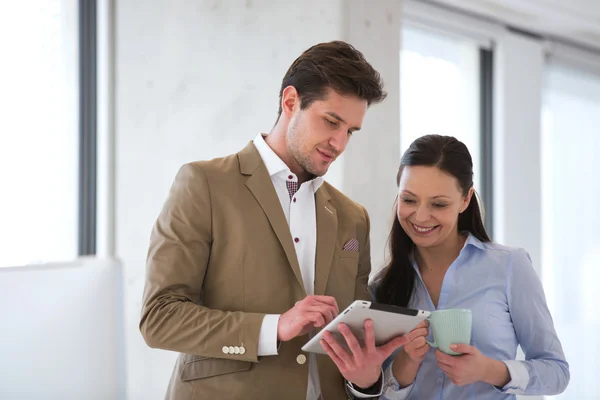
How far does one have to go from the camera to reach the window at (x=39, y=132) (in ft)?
9.66

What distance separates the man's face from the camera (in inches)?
66.5

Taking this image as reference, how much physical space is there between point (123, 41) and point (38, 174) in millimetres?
703

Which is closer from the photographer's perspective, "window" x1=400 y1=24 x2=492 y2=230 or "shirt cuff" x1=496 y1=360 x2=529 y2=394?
"shirt cuff" x1=496 y1=360 x2=529 y2=394

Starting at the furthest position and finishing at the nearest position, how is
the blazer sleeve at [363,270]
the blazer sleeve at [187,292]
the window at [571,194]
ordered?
the window at [571,194] < the blazer sleeve at [363,270] < the blazer sleeve at [187,292]

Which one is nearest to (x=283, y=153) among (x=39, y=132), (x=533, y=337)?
(x=533, y=337)

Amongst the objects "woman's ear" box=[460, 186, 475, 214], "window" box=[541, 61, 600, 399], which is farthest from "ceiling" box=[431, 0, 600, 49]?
"woman's ear" box=[460, 186, 475, 214]

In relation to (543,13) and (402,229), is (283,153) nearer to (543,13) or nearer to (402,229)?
(402,229)

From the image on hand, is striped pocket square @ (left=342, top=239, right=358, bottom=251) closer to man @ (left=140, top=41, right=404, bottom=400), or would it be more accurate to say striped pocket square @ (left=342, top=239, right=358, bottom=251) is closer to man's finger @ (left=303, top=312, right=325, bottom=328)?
man @ (left=140, top=41, right=404, bottom=400)

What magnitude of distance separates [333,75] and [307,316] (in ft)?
1.99

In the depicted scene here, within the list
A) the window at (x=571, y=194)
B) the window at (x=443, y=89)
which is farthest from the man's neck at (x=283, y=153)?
the window at (x=571, y=194)

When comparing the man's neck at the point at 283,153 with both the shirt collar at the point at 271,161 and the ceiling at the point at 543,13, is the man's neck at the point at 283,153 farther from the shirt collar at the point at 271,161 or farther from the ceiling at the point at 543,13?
the ceiling at the point at 543,13

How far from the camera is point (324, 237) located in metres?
1.72

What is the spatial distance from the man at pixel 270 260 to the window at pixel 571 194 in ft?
10.2

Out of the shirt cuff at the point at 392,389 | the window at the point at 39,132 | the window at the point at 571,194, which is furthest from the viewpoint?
the window at the point at 571,194
